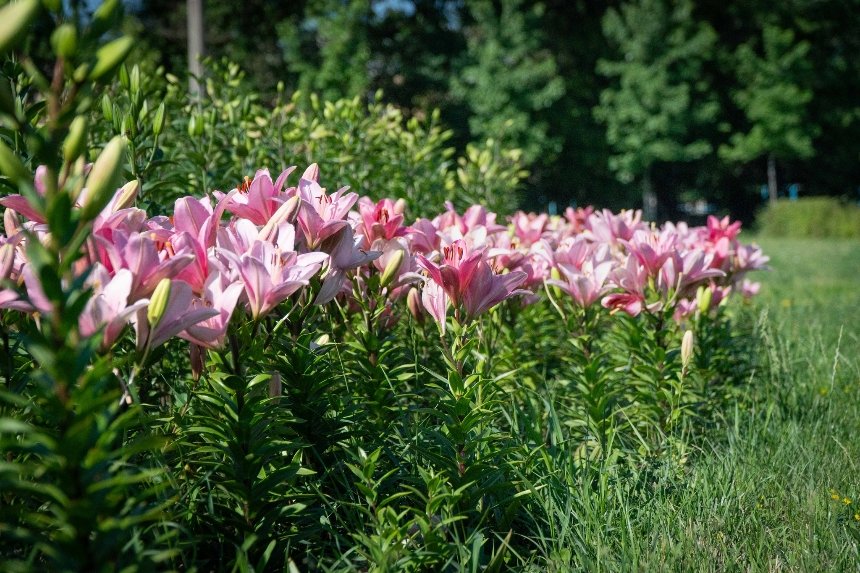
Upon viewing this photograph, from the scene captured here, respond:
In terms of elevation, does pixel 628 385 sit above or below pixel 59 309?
below

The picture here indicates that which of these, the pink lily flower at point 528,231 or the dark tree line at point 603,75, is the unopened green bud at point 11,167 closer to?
the pink lily flower at point 528,231

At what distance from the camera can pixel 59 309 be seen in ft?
2.71

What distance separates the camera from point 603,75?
2844 cm

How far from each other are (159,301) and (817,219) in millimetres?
23225

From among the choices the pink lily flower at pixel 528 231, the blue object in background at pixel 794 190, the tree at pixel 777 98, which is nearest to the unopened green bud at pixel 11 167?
the pink lily flower at pixel 528 231

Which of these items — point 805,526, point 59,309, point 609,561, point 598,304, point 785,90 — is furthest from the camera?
point 785,90

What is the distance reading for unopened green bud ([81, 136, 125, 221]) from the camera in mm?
851

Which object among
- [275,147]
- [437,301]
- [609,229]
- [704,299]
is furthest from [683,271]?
[275,147]

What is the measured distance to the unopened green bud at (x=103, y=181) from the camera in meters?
0.85

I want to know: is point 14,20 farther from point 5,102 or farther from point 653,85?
point 653,85

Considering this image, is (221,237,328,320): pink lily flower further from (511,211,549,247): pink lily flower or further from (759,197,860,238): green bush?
(759,197,860,238): green bush

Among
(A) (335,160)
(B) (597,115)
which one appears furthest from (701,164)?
(A) (335,160)

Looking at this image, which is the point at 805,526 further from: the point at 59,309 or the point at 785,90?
the point at 785,90

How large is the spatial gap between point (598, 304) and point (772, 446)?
939 mm
